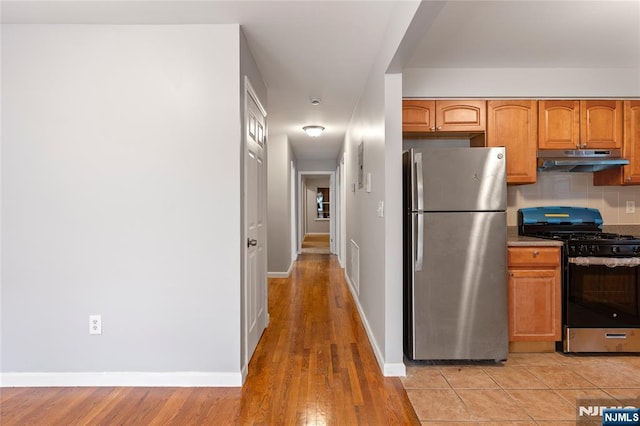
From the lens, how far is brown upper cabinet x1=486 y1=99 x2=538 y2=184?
305 cm

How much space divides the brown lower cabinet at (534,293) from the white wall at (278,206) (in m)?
3.72

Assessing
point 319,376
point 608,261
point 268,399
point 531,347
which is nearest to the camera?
point 268,399

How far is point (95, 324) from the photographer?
2322 millimetres

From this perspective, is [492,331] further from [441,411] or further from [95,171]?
[95,171]

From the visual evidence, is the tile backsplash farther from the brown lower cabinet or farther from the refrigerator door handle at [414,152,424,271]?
the refrigerator door handle at [414,152,424,271]

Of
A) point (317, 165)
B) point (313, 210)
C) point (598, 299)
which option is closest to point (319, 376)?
point (598, 299)

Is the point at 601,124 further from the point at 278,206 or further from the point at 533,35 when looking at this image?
the point at 278,206

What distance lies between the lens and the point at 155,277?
2.33m

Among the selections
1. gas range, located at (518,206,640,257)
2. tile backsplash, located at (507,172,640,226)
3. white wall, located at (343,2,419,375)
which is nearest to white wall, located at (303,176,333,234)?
tile backsplash, located at (507,172,640,226)

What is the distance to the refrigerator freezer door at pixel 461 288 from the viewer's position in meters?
2.54

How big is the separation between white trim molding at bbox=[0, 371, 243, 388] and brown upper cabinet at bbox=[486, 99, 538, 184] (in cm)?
278

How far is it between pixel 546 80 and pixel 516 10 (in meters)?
1.20

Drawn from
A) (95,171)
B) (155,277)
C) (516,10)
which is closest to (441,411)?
(155,277)

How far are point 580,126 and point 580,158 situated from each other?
12.0 inches
